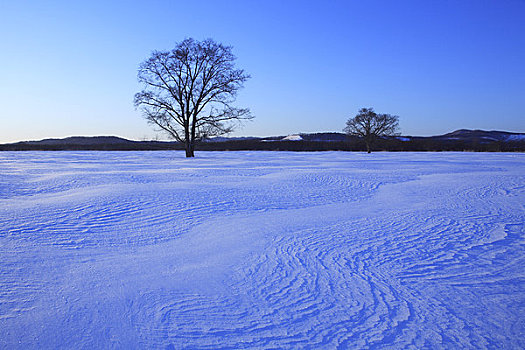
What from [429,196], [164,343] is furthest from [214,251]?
[429,196]

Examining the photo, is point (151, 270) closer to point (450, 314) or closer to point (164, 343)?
point (164, 343)

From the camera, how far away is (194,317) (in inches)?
103

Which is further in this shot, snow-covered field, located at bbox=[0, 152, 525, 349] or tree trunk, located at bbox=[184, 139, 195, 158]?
tree trunk, located at bbox=[184, 139, 195, 158]

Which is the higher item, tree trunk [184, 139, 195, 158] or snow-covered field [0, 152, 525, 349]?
tree trunk [184, 139, 195, 158]

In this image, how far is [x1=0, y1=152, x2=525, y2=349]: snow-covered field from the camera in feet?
7.98

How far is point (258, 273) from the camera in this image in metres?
3.50

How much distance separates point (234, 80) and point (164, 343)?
23623 millimetres

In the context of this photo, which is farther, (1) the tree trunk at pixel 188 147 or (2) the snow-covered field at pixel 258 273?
(1) the tree trunk at pixel 188 147

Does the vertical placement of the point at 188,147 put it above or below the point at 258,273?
above

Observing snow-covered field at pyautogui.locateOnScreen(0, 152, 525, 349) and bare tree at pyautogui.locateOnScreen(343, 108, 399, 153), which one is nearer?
snow-covered field at pyautogui.locateOnScreen(0, 152, 525, 349)

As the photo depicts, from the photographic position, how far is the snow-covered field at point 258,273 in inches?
95.7

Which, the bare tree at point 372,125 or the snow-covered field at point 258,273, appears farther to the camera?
the bare tree at point 372,125

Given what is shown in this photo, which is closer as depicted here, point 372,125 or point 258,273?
point 258,273

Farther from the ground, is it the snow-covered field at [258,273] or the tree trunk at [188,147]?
the tree trunk at [188,147]
